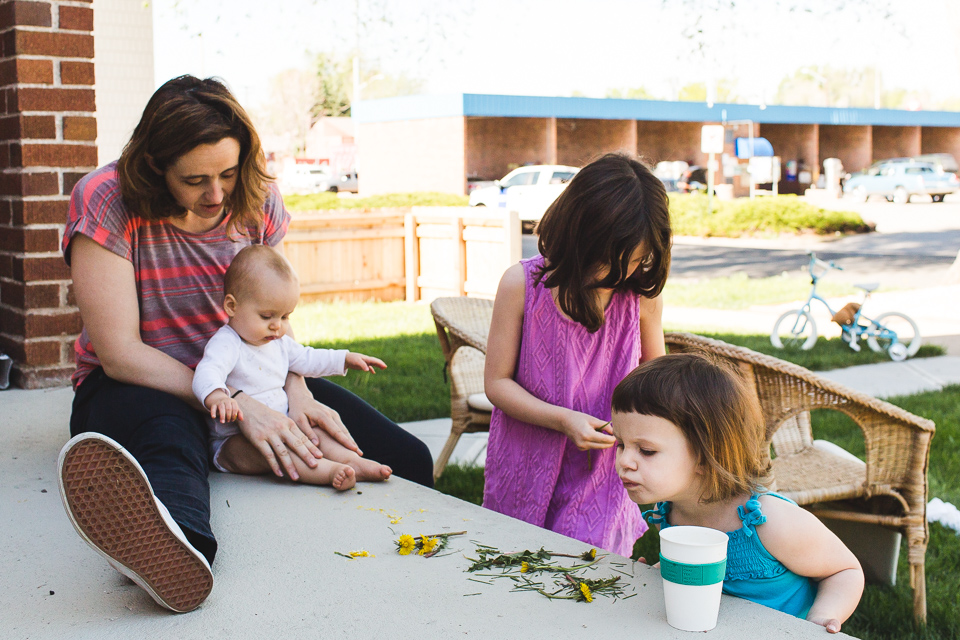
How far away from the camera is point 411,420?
6230 millimetres

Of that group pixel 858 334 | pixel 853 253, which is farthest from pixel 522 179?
pixel 858 334

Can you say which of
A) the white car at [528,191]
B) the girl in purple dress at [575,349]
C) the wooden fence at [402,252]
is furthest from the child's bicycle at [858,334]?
the white car at [528,191]

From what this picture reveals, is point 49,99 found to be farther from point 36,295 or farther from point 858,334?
point 858,334

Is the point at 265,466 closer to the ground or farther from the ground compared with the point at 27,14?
closer to the ground

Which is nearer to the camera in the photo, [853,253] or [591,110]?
[853,253]

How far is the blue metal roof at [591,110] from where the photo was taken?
34.9 m

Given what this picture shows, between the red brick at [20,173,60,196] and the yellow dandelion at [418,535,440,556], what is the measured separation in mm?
2917

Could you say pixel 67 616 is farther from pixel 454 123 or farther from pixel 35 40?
pixel 454 123

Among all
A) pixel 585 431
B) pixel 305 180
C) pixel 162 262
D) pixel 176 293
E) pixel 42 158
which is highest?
pixel 305 180

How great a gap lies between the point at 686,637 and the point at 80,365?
2.24m

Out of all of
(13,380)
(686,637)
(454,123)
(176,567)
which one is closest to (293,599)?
(176,567)

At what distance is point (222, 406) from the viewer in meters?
2.76

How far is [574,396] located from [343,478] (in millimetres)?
796

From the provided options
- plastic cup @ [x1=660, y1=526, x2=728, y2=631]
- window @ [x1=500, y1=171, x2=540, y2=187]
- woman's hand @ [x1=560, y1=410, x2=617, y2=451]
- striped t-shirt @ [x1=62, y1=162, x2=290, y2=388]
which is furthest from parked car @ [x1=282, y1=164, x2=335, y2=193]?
plastic cup @ [x1=660, y1=526, x2=728, y2=631]
